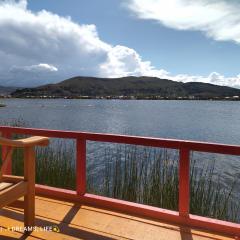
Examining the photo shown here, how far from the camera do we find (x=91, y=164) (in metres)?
9.55

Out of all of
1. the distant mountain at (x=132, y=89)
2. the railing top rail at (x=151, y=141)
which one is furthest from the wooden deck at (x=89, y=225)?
the distant mountain at (x=132, y=89)

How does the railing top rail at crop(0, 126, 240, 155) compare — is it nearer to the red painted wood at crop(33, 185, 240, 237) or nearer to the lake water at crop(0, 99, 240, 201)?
the red painted wood at crop(33, 185, 240, 237)

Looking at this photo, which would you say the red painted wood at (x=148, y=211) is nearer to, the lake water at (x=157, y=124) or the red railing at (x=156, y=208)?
the red railing at (x=156, y=208)

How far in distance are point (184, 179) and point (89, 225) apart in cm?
86

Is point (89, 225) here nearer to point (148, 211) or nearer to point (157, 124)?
point (148, 211)

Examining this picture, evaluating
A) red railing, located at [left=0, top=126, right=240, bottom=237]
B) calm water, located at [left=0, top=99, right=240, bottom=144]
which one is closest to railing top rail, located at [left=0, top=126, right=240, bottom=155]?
red railing, located at [left=0, top=126, right=240, bottom=237]

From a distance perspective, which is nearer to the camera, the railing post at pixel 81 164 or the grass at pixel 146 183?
the railing post at pixel 81 164

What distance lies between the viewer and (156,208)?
3080mm

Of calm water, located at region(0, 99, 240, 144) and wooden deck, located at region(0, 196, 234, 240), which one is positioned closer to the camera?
wooden deck, located at region(0, 196, 234, 240)

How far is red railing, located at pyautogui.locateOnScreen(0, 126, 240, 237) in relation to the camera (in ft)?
9.02

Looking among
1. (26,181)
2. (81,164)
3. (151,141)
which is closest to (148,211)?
(151,141)

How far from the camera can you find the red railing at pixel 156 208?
2.75 meters

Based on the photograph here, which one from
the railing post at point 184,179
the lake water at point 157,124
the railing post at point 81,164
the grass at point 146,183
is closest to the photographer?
the railing post at point 184,179

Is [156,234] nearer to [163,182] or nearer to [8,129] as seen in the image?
[163,182]
